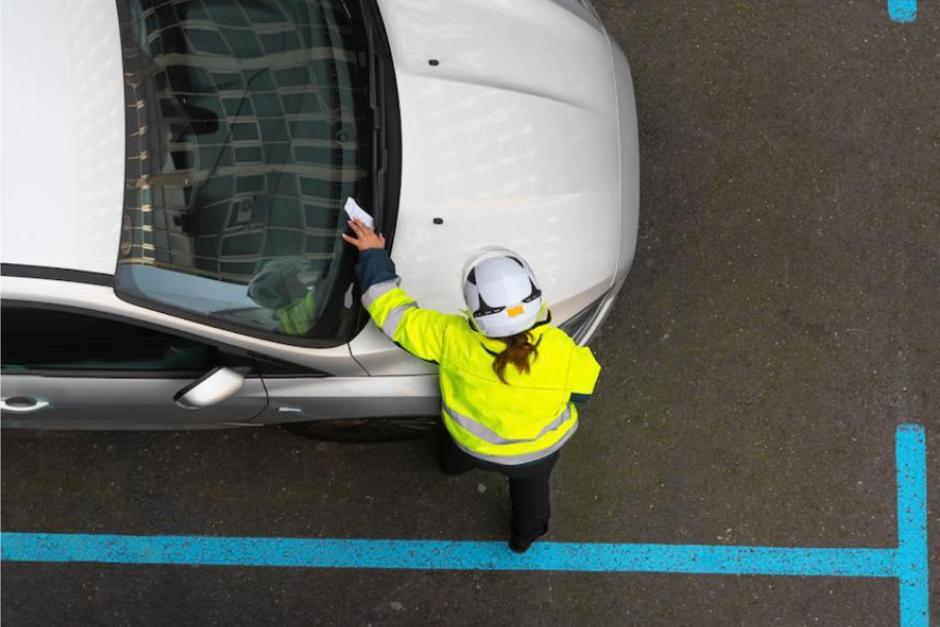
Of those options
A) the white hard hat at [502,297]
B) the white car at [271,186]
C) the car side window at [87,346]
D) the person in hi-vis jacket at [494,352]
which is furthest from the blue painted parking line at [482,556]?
the white hard hat at [502,297]

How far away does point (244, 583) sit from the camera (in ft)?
13.8

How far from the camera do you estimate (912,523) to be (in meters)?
4.25

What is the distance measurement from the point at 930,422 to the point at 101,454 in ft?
13.6

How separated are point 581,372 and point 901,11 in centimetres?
305

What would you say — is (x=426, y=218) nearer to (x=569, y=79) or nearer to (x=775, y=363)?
(x=569, y=79)

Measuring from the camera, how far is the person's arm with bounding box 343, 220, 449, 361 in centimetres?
298

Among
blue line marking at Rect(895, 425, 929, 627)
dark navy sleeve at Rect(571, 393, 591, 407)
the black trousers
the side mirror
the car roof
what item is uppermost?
the car roof

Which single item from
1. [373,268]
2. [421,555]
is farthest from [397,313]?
[421,555]

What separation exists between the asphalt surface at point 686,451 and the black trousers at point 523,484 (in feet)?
0.78

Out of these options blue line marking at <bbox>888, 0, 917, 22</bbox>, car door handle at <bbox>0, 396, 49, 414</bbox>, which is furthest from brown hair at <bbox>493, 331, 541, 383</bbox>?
blue line marking at <bbox>888, 0, 917, 22</bbox>

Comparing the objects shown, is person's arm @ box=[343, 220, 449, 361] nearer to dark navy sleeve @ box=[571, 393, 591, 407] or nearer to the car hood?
the car hood

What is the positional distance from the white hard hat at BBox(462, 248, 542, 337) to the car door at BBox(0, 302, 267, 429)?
0.93m

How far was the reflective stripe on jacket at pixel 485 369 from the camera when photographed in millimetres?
2902

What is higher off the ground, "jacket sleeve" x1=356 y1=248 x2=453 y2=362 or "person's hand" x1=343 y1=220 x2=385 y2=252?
"person's hand" x1=343 y1=220 x2=385 y2=252
